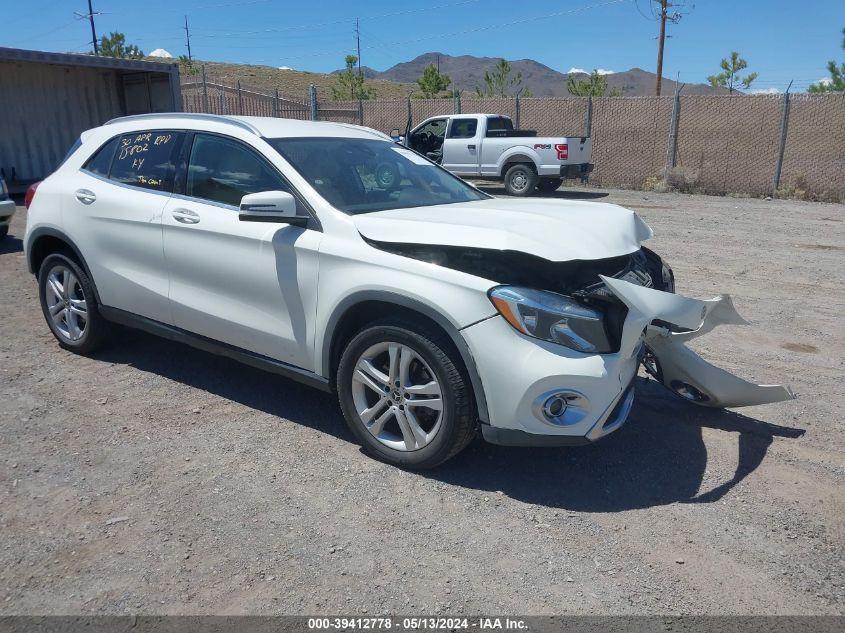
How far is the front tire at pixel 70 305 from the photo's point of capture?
5191 millimetres

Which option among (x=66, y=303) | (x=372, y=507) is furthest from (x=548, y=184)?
(x=372, y=507)

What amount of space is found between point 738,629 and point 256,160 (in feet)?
11.1

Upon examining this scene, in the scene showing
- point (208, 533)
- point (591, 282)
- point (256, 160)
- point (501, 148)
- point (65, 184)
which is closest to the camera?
point (208, 533)

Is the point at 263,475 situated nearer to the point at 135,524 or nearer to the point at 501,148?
the point at 135,524

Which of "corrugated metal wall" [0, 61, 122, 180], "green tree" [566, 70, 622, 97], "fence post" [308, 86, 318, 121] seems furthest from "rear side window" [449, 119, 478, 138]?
"green tree" [566, 70, 622, 97]

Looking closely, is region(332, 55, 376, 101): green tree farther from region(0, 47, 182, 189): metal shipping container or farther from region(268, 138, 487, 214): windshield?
region(268, 138, 487, 214): windshield

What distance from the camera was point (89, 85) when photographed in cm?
1780

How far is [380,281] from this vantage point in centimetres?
358

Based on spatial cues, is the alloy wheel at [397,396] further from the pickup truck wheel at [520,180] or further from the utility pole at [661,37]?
the utility pole at [661,37]

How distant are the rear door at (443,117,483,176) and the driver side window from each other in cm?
1379

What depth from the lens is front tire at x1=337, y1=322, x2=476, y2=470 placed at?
3.44 m

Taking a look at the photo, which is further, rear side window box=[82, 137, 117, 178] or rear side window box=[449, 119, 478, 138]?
rear side window box=[449, 119, 478, 138]

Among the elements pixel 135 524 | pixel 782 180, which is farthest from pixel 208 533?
pixel 782 180

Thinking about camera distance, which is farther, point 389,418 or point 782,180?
point 782,180
